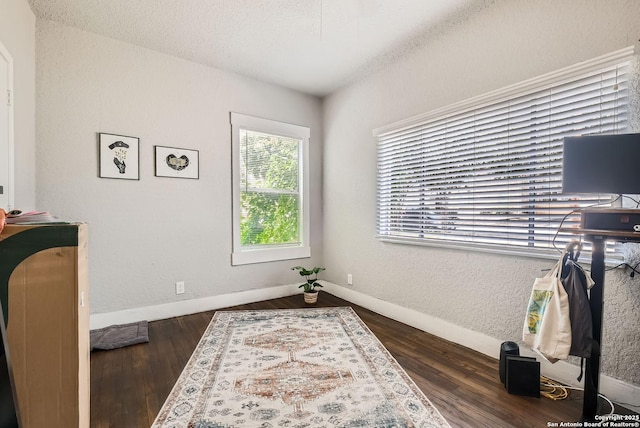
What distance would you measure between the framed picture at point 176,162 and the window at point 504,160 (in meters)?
2.18

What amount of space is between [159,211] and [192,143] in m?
0.81

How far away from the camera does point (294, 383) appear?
1896 millimetres

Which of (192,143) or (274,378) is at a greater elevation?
(192,143)

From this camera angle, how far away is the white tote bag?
5.04 ft

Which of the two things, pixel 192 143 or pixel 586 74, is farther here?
pixel 192 143

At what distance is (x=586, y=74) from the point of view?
182 centimetres

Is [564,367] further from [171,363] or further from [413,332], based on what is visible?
[171,363]

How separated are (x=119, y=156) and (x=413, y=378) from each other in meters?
3.17

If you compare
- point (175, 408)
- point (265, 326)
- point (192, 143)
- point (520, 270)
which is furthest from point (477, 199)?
point (192, 143)

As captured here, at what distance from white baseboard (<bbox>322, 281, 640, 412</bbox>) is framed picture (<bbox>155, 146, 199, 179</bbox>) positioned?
7.56 feet

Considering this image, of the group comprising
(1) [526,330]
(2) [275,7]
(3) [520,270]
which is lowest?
(1) [526,330]

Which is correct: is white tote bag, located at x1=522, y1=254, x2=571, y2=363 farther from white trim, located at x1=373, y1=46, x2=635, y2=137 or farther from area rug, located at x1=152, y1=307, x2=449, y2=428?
white trim, located at x1=373, y1=46, x2=635, y2=137

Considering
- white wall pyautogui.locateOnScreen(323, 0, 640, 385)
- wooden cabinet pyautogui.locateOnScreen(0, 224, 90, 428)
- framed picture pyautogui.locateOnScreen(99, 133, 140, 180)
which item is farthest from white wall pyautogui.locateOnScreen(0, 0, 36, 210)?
white wall pyautogui.locateOnScreen(323, 0, 640, 385)

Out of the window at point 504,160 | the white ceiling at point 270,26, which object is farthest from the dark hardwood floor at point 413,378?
the white ceiling at point 270,26
